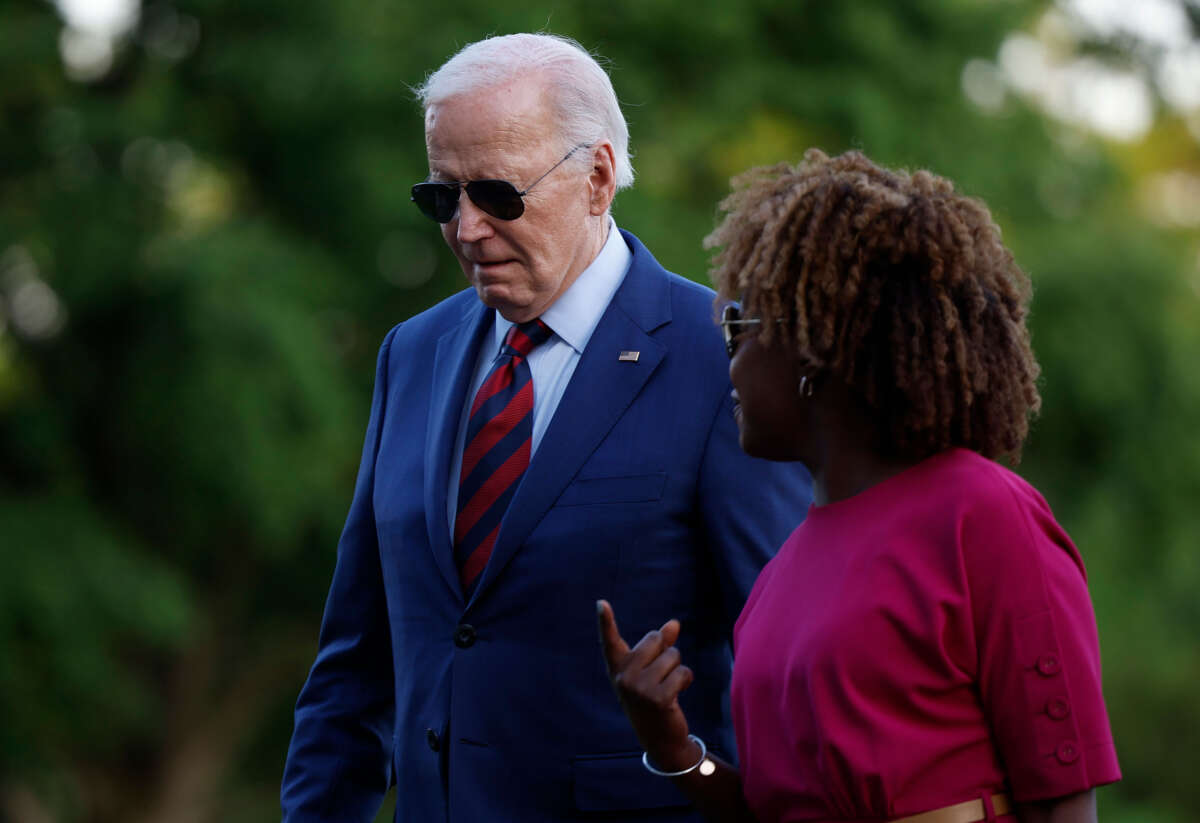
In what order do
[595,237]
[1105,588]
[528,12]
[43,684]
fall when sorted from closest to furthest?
[595,237]
[43,684]
[528,12]
[1105,588]

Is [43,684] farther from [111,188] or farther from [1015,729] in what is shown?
[1015,729]

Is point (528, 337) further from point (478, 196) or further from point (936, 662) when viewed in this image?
point (936, 662)

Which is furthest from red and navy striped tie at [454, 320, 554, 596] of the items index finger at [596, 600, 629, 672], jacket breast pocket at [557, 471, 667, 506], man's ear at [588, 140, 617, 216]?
index finger at [596, 600, 629, 672]

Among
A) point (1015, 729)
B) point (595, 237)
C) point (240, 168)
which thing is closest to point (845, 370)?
point (1015, 729)

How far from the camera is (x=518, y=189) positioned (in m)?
3.15

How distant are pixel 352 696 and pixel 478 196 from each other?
3.51ft

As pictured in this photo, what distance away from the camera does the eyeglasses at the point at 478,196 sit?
10.3 ft

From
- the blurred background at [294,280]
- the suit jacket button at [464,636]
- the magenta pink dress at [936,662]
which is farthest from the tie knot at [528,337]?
the blurred background at [294,280]

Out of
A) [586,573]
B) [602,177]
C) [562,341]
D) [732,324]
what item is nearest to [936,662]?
[732,324]

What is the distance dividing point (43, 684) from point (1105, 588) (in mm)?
8540

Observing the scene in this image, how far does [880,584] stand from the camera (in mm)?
2275

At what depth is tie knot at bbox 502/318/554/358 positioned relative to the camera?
3236 millimetres

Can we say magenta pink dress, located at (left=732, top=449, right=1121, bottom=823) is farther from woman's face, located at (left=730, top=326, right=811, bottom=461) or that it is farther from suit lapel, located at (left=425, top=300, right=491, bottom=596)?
suit lapel, located at (left=425, top=300, right=491, bottom=596)

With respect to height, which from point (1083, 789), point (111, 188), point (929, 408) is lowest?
point (1083, 789)
